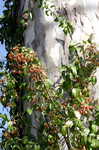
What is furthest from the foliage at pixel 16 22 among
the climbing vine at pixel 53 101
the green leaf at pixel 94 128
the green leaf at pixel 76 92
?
the green leaf at pixel 94 128

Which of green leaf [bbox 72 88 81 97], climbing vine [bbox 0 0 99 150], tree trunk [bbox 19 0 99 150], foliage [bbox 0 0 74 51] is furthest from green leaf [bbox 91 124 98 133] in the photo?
foliage [bbox 0 0 74 51]

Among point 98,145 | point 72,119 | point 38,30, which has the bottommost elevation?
point 98,145

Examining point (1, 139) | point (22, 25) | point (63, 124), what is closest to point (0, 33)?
point (22, 25)

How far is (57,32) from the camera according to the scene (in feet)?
11.5

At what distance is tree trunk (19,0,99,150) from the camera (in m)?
3.40

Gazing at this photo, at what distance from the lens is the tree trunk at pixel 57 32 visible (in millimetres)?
3402

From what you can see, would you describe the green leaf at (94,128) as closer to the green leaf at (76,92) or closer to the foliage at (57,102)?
the foliage at (57,102)

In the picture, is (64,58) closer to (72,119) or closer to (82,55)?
(82,55)

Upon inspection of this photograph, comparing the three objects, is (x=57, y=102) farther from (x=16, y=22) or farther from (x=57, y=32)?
(x=16, y=22)

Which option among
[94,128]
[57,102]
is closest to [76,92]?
[57,102]

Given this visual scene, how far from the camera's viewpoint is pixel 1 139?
3520 millimetres

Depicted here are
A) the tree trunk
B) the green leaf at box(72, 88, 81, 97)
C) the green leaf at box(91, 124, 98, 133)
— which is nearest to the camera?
the green leaf at box(91, 124, 98, 133)

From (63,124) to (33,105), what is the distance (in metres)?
0.34

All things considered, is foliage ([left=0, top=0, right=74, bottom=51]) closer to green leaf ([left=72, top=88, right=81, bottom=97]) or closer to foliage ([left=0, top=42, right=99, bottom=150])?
foliage ([left=0, top=42, right=99, bottom=150])
